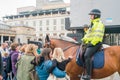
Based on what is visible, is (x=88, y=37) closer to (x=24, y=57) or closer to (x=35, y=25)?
(x=24, y=57)

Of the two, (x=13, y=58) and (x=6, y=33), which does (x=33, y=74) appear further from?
(x=6, y=33)

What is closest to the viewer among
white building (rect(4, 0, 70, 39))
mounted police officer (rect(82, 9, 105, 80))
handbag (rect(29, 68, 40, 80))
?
handbag (rect(29, 68, 40, 80))

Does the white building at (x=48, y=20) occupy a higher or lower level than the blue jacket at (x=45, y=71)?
higher

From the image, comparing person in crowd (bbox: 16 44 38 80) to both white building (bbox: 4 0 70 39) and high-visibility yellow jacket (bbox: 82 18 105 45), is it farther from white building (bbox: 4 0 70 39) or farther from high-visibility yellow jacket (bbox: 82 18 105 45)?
white building (bbox: 4 0 70 39)

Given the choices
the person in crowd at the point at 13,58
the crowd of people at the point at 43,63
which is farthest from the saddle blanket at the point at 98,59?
the person in crowd at the point at 13,58

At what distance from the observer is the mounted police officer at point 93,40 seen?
793 cm

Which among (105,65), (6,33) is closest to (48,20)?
(6,33)

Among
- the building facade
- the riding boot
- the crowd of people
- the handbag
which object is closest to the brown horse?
the riding boot

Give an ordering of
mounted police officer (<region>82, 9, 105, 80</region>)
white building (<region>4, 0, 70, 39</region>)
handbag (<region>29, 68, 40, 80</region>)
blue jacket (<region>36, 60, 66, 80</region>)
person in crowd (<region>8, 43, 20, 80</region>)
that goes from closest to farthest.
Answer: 1. blue jacket (<region>36, 60, 66, 80</region>)
2. handbag (<region>29, 68, 40, 80</region>)
3. mounted police officer (<region>82, 9, 105, 80</region>)
4. person in crowd (<region>8, 43, 20, 80</region>)
5. white building (<region>4, 0, 70, 39</region>)

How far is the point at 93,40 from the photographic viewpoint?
316 inches

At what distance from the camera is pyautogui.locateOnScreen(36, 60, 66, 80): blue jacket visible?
6.69 metres

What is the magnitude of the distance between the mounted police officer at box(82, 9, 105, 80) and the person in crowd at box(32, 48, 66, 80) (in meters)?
1.25

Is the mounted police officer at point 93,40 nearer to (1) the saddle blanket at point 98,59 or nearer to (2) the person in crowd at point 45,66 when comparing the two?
(1) the saddle blanket at point 98,59

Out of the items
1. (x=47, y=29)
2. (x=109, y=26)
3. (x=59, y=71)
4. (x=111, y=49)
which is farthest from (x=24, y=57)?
(x=47, y=29)
